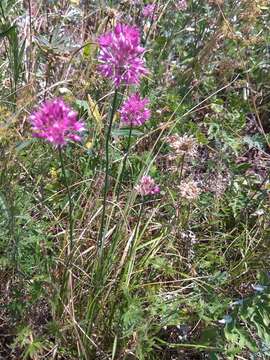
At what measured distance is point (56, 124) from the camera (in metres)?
1.22

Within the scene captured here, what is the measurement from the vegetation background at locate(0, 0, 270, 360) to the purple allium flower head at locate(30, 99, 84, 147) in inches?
6.2

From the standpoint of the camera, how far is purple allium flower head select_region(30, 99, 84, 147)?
1.21 meters

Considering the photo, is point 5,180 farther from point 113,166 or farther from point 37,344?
point 113,166

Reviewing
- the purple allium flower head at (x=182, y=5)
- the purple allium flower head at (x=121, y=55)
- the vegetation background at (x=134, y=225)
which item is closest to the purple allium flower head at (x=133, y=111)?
the vegetation background at (x=134, y=225)

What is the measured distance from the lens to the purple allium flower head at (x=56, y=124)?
1.21m

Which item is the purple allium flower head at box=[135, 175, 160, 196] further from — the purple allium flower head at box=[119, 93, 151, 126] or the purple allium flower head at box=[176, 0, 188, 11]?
the purple allium flower head at box=[176, 0, 188, 11]

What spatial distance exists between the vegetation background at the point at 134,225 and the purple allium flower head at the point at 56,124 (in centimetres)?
16

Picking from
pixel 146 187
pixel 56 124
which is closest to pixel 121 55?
pixel 56 124

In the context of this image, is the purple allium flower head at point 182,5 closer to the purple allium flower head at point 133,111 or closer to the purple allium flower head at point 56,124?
the purple allium flower head at point 133,111

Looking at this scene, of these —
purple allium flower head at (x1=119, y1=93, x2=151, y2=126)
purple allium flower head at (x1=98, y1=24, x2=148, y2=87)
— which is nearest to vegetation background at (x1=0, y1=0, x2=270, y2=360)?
purple allium flower head at (x1=119, y1=93, x2=151, y2=126)

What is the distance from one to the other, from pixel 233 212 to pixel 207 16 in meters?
0.98

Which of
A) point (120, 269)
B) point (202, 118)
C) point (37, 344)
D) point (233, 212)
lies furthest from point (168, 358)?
point (202, 118)

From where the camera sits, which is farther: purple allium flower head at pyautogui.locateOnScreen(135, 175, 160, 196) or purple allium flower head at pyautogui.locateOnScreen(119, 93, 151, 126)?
purple allium flower head at pyautogui.locateOnScreen(135, 175, 160, 196)

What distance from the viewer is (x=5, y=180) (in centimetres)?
149
